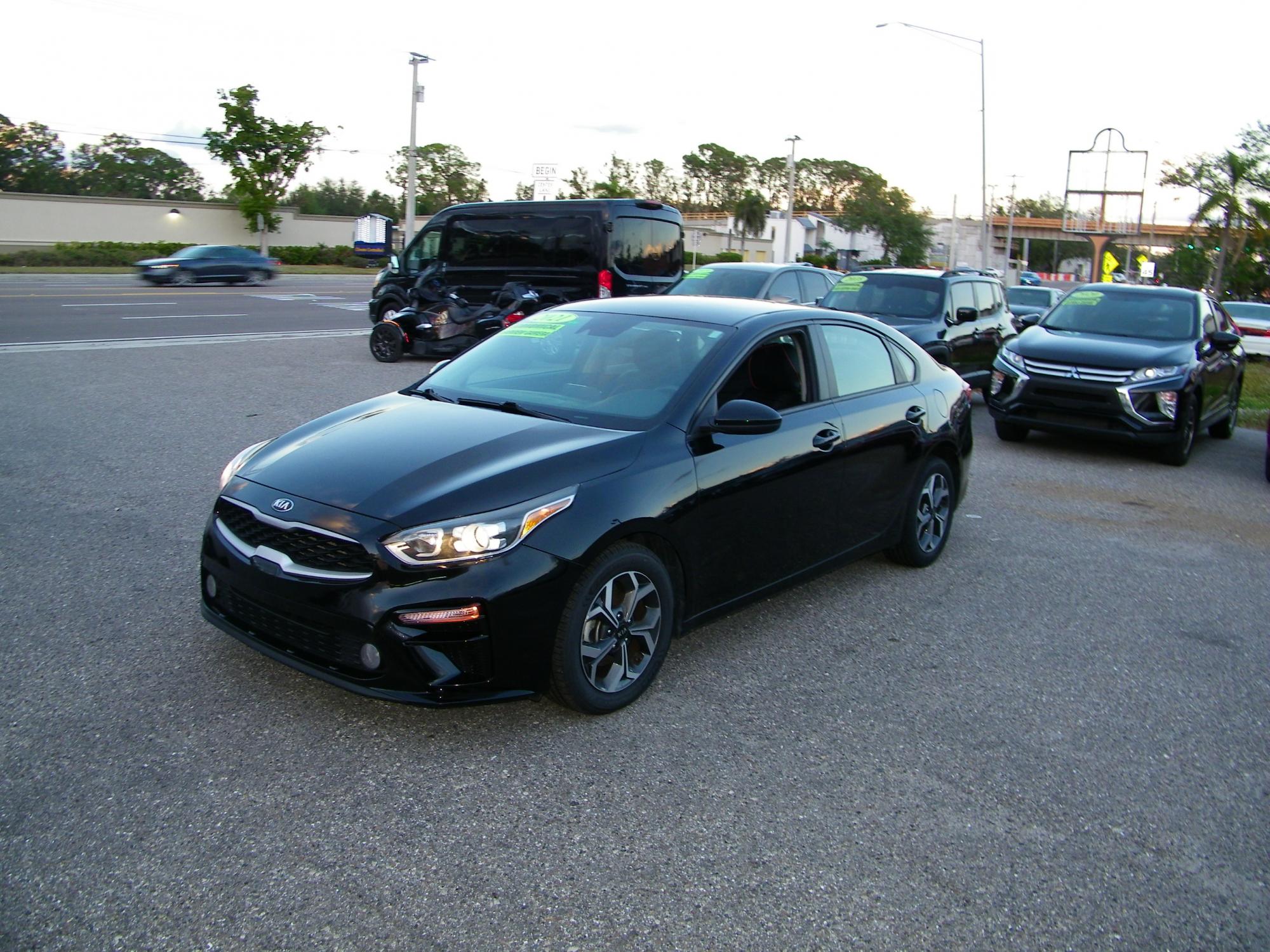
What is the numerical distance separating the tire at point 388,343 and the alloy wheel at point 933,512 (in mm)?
10150

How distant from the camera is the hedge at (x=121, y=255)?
4122 centimetres

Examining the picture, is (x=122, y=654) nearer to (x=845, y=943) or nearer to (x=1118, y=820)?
(x=845, y=943)

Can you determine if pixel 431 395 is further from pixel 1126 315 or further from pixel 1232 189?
pixel 1232 189

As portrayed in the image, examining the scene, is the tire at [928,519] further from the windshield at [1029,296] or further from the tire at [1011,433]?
the windshield at [1029,296]

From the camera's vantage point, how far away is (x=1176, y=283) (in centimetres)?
5869

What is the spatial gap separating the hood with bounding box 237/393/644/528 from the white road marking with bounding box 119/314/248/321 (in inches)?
681

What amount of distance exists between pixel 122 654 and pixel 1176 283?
64.0 meters

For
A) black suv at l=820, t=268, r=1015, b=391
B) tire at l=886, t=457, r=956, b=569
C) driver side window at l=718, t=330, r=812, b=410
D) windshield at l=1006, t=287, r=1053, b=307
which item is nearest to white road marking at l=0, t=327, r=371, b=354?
black suv at l=820, t=268, r=1015, b=391

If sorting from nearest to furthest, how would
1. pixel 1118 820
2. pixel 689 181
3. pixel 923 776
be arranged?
pixel 1118 820, pixel 923 776, pixel 689 181

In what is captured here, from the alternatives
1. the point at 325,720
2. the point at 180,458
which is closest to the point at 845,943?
the point at 325,720

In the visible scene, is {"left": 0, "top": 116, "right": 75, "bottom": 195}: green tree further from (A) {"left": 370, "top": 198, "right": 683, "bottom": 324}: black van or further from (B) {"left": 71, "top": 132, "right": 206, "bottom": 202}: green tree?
(A) {"left": 370, "top": 198, "right": 683, "bottom": 324}: black van

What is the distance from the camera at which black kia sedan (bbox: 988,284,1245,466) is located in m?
9.95

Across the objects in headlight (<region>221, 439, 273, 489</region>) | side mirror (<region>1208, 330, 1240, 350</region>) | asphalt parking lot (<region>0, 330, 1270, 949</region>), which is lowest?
asphalt parking lot (<region>0, 330, 1270, 949</region>)

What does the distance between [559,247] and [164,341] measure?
252 inches
